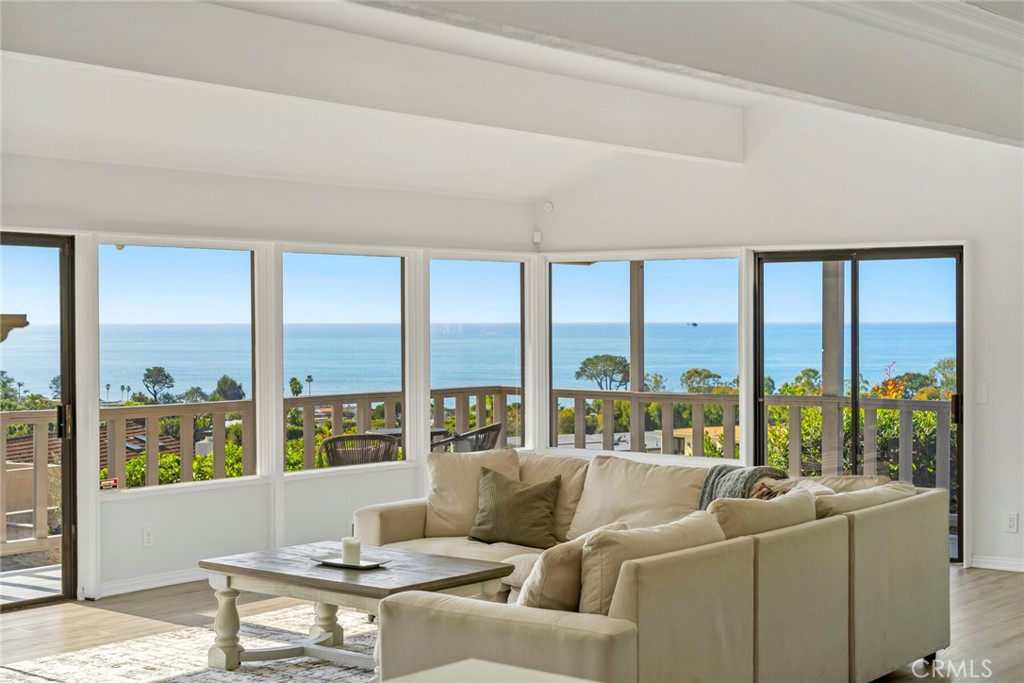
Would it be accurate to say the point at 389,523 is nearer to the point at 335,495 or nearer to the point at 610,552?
the point at 335,495

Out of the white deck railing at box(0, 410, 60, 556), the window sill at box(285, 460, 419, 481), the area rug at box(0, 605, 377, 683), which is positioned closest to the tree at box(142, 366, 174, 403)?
the white deck railing at box(0, 410, 60, 556)

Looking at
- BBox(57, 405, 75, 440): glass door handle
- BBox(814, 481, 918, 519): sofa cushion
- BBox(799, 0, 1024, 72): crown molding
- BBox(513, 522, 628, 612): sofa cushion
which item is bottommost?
BBox(513, 522, 628, 612): sofa cushion

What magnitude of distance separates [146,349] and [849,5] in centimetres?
451

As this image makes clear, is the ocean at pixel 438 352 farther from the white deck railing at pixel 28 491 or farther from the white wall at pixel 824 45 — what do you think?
the white wall at pixel 824 45

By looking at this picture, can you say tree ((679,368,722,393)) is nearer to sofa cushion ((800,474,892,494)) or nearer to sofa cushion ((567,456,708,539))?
sofa cushion ((567,456,708,539))

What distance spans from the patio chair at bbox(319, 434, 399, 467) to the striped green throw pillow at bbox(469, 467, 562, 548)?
2060 mm

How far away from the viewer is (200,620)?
5977mm

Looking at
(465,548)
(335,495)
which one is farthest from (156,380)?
(465,548)

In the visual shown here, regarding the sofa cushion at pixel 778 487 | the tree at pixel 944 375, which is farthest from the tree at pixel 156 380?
the tree at pixel 944 375

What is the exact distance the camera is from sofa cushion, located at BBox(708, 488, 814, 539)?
4105mm

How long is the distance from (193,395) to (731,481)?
Answer: 3.42 meters

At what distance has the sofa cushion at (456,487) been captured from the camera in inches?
240

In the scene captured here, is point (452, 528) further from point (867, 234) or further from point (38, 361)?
point (867, 234)

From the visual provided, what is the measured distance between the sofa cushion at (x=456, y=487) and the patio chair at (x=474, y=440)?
2.15 metres
